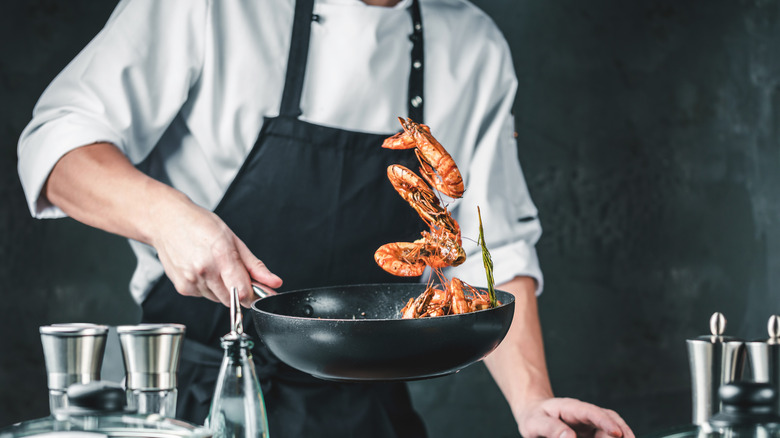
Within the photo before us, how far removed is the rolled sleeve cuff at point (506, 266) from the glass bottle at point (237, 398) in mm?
875

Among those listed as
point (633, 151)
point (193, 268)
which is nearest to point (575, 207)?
point (633, 151)

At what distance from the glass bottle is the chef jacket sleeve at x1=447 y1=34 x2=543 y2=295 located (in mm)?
882

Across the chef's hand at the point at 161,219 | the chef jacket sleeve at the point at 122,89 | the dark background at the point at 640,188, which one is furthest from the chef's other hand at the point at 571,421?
the dark background at the point at 640,188

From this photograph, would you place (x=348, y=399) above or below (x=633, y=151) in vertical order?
below

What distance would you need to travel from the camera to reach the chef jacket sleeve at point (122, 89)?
51.6 inches

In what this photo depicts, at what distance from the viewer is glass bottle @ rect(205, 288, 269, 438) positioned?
77 centimetres

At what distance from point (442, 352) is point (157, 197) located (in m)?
0.59

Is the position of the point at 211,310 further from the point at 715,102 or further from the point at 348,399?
the point at 715,102

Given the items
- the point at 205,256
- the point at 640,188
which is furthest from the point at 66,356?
the point at 640,188

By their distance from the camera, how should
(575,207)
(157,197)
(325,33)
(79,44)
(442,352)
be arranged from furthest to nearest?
1. (575,207)
2. (79,44)
3. (325,33)
4. (157,197)
5. (442,352)

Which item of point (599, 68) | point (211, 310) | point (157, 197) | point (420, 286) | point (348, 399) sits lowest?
point (348, 399)

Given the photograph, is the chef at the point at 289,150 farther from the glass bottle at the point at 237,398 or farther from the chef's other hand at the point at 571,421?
the glass bottle at the point at 237,398

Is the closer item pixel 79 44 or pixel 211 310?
pixel 211 310

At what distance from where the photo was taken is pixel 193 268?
3.51 feet
